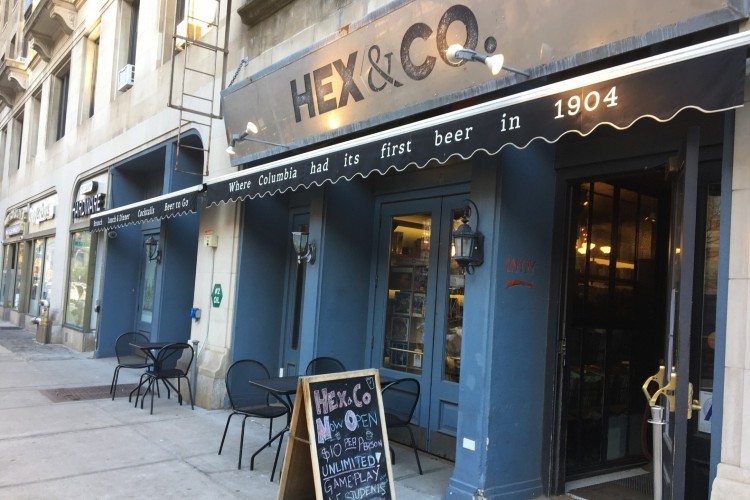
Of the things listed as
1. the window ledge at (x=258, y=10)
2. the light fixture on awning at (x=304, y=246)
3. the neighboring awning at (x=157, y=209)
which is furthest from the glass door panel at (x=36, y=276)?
the light fixture on awning at (x=304, y=246)

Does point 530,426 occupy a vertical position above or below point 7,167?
below

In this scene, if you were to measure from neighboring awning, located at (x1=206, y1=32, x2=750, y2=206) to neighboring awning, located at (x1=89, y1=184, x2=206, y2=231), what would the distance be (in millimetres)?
3329

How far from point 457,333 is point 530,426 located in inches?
55.9

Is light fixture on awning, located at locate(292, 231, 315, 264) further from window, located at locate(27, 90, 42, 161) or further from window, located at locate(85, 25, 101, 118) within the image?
window, located at locate(27, 90, 42, 161)

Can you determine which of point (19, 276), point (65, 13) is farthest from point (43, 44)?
point (19, 276)

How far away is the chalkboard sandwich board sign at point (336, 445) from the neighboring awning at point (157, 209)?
4.53 meters

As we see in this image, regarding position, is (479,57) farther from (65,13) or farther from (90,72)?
(65,13)

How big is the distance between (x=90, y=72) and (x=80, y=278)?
5178mm

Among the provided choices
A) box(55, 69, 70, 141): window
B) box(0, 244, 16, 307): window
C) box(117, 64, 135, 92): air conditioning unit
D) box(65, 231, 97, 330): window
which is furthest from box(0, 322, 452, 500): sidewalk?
box(0, 244, 16, 307): window

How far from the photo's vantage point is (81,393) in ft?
29.4

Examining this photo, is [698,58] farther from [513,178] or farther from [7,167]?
[7,167]

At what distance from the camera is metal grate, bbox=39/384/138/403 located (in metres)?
8.55

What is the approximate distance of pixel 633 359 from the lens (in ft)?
20.6

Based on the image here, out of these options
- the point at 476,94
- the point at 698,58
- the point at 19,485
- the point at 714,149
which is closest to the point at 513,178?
the point at 476,94
